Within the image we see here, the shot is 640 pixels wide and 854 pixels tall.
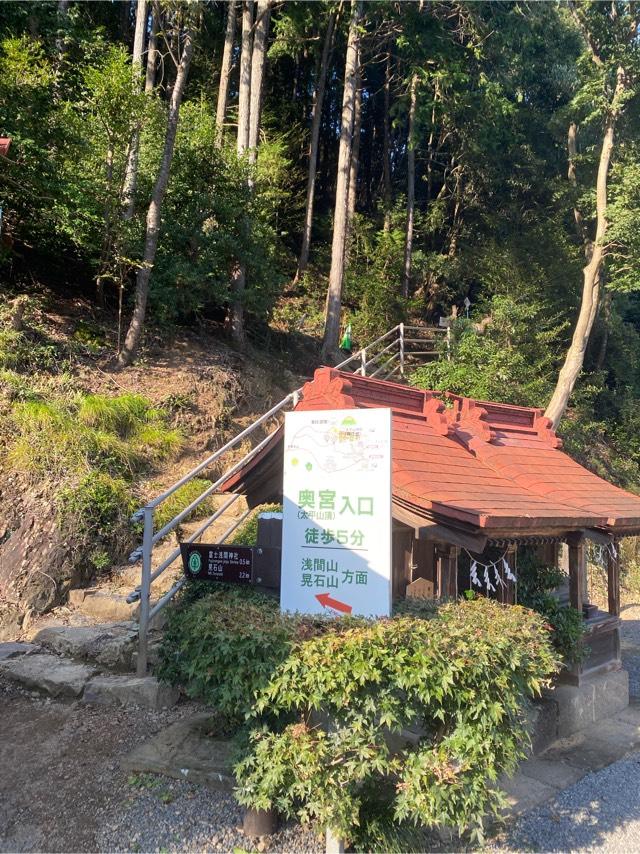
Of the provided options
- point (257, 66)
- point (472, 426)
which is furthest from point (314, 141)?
point (472, 426)

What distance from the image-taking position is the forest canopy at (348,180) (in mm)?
12008

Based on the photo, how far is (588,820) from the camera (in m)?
5.24

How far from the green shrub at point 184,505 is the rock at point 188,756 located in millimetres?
3621

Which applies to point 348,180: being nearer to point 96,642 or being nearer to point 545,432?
point 545,432

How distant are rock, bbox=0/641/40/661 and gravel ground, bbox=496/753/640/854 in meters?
5.05

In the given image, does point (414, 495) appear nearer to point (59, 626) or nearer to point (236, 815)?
point (236, 815)

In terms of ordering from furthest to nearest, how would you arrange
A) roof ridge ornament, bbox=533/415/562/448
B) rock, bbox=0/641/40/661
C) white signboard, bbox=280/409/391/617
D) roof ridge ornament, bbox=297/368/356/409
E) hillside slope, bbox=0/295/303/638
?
roof ridge ornament, bbox=533/415/562/448 → hillside slope, bbox=0/295/303/638 → rock, bbox=0/641/40/661 → roof ridge ornament, bbox=297/368/356/409 → white signboard, bbox=280/409/391/617

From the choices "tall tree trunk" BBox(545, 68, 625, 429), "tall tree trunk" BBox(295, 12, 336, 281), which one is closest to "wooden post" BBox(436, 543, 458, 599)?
"tall tree trunk" BBox(545, 68, 625, 429)

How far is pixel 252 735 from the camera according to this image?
419 centimetres

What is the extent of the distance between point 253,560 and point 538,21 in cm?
1982

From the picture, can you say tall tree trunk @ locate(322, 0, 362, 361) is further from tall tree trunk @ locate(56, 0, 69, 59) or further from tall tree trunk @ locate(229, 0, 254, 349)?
tall tree trunk @ locate(56, 0, 69, 59)

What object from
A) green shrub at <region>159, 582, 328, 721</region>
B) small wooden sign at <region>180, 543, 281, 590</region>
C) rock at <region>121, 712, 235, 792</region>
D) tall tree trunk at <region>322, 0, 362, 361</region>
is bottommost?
rock at <region>121, 712, 235, 792</region>

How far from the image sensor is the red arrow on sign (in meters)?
4.70

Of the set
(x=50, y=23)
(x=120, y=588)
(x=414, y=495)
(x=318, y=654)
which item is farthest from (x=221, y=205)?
(x=318, y=654)
